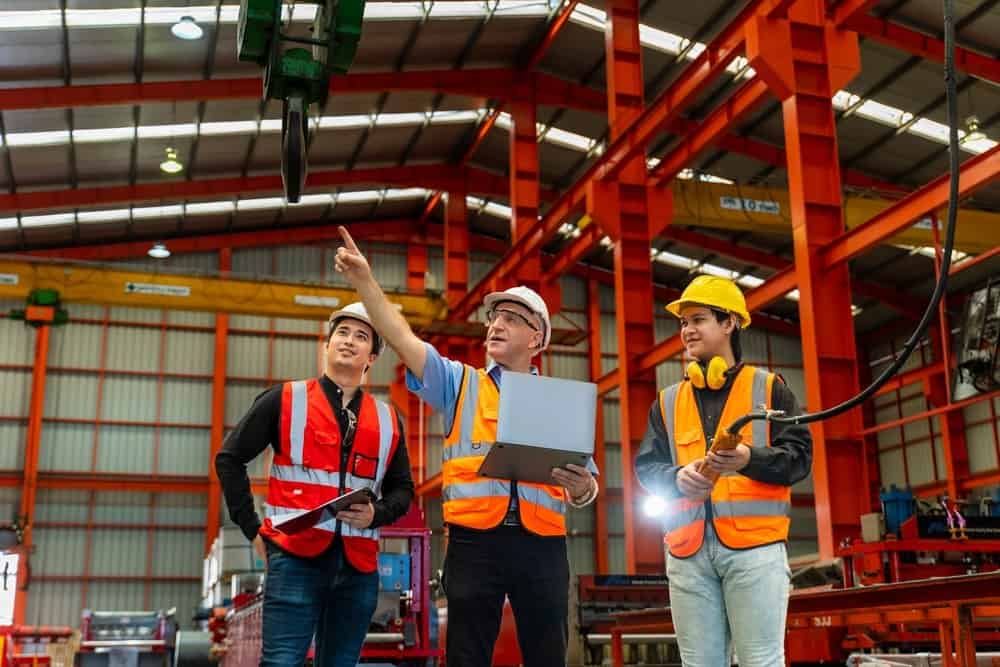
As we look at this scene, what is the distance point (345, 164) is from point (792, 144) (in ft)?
51.7

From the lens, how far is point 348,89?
21.0 meters

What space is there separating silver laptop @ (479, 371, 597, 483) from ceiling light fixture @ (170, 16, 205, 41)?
638 inches

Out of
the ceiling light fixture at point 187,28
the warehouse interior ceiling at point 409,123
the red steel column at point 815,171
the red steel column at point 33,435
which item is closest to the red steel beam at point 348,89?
the warehouse interior ceiling at point 409,123

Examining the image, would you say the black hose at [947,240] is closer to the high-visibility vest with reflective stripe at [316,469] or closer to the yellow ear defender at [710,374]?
the yellow ear defender at [710,374]

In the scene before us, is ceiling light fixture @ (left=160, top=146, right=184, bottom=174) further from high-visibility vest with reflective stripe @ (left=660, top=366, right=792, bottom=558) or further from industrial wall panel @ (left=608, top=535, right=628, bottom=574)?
high-visibility vest with reflective stripe @ (left=660, top=366, right=792, bottom=558)

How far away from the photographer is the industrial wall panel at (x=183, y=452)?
2858 cm

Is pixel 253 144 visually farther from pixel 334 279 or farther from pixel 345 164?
pixel 334 279

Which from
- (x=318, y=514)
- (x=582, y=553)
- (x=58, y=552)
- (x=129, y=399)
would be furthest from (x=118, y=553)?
(x=318, y=514)

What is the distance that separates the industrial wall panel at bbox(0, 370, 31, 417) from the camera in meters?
27.6

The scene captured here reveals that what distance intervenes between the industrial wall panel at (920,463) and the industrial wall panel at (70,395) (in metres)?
24.1

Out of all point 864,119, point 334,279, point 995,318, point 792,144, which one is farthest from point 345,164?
point 995,318

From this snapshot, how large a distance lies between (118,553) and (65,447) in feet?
10.6

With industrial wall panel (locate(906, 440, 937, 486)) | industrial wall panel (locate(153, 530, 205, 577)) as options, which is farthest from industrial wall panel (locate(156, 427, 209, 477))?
industrial wall panel (locate(906, 440, 937, 486))

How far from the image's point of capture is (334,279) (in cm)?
3238
